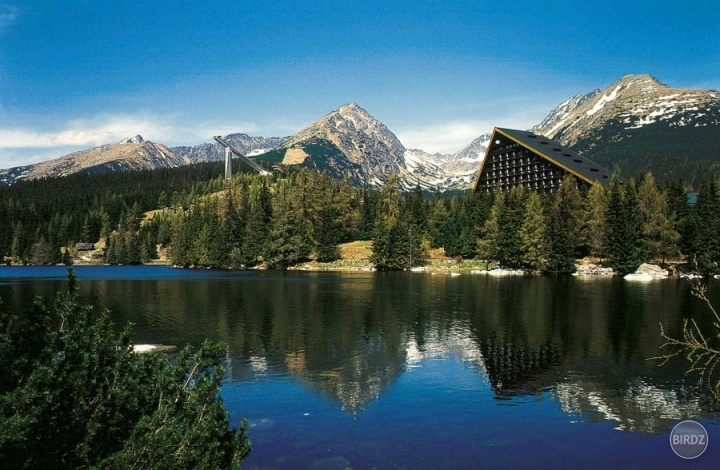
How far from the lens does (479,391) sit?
3338 cm

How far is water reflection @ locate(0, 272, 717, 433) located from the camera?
32938 millimetres

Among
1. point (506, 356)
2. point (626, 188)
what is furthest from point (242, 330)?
point (626, 188)

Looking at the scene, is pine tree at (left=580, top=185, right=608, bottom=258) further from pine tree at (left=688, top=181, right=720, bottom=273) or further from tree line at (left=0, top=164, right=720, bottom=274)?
pine tree at (left=688, top=181, right=720, bottom=273)

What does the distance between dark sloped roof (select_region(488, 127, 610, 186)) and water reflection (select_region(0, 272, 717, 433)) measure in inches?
3066

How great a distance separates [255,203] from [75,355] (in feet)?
563

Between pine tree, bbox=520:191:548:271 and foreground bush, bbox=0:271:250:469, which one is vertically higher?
pine tree, bbox=520:191:548:271

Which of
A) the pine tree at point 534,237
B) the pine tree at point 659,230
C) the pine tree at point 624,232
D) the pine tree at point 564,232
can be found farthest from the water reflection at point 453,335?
the pine tree at point 534,237

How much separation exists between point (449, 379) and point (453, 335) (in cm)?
1539

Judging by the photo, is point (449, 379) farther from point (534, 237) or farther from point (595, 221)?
point (595, 221)

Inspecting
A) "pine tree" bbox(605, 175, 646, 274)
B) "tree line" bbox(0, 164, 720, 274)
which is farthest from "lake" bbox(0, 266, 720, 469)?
"tree line" bbox(0, 164, 720, 274)

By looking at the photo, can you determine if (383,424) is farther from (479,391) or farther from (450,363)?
(450,363)

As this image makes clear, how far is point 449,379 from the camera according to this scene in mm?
36156

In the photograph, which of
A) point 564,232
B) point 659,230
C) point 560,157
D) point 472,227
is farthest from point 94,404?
point 560,157

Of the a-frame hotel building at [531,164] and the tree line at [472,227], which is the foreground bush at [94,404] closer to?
the tree line at [472,227]
